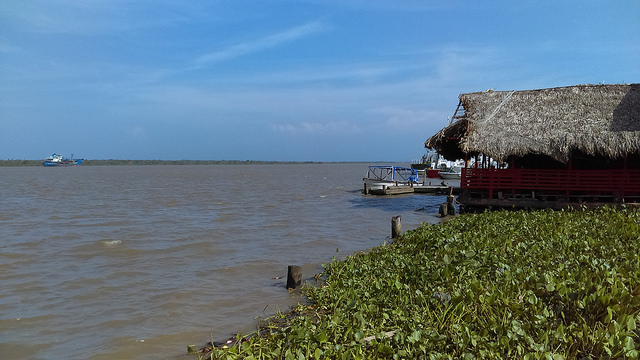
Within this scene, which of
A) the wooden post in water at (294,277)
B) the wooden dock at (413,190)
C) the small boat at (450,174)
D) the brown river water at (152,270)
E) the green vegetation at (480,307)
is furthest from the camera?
the small boat at (450,174)

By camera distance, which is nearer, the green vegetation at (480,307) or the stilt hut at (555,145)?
the green vegetation at (480,307)

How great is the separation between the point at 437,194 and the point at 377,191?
408 centimetres

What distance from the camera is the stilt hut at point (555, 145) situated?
52.6ft

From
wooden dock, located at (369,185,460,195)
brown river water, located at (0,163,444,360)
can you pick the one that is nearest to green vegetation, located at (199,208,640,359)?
brown river water, located at (0,163,444,360)

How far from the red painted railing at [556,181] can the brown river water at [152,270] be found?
118 inches

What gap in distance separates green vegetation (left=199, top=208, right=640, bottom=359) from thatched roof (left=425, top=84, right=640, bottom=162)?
28.8 feet

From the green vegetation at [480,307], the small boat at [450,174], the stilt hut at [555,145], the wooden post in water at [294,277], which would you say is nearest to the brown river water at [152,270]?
the wooden post in water at [294,277]

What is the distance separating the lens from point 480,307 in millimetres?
4832

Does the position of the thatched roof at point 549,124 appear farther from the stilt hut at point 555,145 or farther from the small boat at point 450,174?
the small boat at point 450,174

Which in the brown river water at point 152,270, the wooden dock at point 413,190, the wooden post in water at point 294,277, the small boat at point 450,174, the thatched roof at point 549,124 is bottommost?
the brown river water at point 152,270

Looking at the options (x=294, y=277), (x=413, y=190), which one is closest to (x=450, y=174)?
(x=413, y=190)

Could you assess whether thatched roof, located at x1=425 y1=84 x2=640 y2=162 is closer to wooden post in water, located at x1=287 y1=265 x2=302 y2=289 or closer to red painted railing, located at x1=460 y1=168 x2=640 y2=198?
red painted railing, located at x1=460 y1=168 x2=640 y2=198

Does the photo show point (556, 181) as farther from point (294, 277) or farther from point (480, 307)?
point (480, 307)

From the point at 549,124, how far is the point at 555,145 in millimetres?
1664
